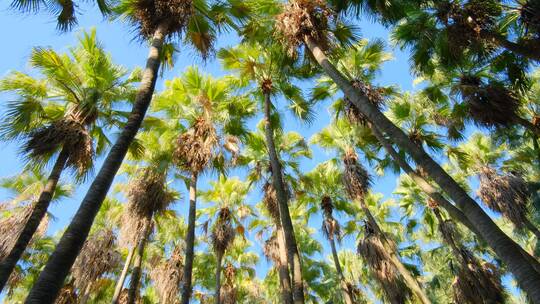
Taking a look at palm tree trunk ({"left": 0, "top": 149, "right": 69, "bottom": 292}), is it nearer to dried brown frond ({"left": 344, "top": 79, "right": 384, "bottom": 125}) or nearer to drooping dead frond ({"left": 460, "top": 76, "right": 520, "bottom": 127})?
dried brown frond ({"left": 344, "top": 79, "right": 384, "bottom": 125})

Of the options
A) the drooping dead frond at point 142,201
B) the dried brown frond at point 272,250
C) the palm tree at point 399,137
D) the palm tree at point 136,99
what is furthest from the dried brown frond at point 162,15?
the dried brown frond at point 272,250

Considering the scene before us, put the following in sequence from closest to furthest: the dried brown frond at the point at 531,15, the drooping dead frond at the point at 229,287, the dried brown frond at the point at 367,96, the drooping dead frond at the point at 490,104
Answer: the dried brown frond at the point at 531,15 → the drooping dead frond at the point at 490,104 → the dried brown frond at the point at 367,96 → the drooping dead frond at the point at 229,287

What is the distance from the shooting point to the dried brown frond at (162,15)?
7.18 metres

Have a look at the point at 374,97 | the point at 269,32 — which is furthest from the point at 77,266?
the point at 374,97

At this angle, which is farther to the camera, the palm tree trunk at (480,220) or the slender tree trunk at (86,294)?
the slender tree trunk at (86,294)

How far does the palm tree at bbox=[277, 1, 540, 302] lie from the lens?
433cm

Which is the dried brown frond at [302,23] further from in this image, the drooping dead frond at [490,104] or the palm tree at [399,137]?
the drooping dead frond at [490,104]

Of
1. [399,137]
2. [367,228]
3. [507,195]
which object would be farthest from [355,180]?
[399,137]

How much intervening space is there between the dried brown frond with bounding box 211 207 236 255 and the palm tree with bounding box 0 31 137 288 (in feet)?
21.2

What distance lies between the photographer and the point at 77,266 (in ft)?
37.2

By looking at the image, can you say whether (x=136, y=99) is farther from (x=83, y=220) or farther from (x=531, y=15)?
(x=531, y=15)

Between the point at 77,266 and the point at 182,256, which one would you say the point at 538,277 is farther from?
the point at 182,256

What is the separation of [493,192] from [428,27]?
7.51 m

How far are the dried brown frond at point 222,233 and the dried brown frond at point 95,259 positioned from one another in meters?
3.57
